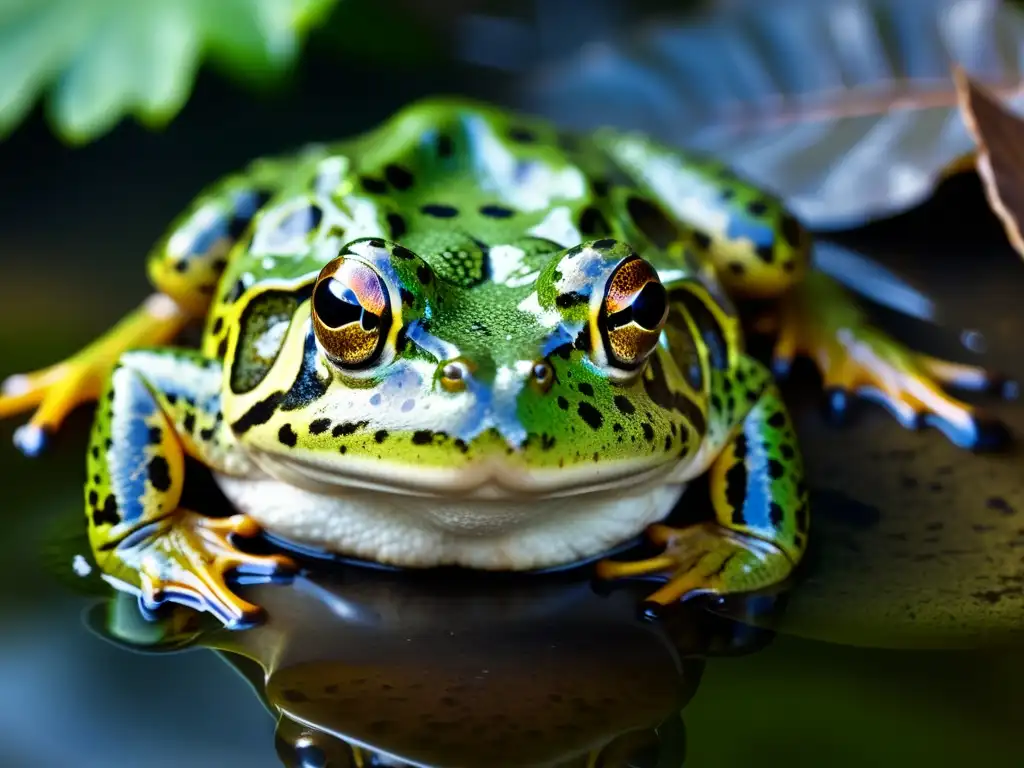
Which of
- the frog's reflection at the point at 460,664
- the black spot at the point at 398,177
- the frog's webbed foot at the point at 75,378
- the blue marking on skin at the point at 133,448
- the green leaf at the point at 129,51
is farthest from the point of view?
the green leaf at the point at 129,51

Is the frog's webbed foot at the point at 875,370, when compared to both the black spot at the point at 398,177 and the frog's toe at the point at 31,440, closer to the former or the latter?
the black spot at the point at 398,177

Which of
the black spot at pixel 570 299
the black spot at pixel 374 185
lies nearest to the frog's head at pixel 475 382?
the black spot at pixel 570 299

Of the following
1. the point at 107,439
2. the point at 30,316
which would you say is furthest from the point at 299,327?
the point at 30,316

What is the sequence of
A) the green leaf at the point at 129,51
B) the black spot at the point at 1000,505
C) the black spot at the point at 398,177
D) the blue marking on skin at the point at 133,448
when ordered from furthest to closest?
the green leaf at the point at 129,51
the black spot at the point at 398,177
the black spot at the point at 1000,505
the blue marking on skin at the point at 133,448

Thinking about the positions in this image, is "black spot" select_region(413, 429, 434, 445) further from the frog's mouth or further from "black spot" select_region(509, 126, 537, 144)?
"black spot" select_region(509, 126, 537, 144)

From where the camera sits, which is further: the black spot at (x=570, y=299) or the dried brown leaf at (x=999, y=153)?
the dried brown leaf at (x=999, y=153)

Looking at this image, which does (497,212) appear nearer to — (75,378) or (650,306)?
(650,306)

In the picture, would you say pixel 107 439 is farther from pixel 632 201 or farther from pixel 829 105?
pixel 829 105

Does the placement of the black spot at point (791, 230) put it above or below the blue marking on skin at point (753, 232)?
below
